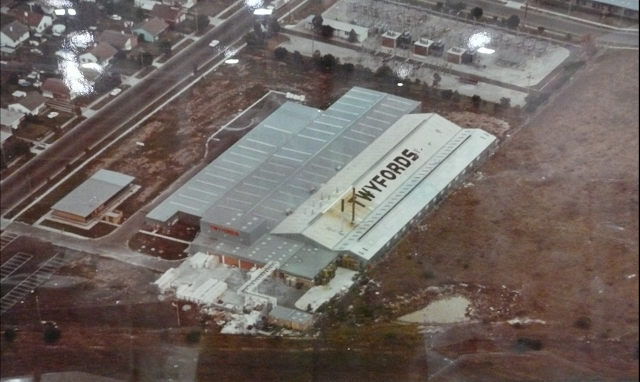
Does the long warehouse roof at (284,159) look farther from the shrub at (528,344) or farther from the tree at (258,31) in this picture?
the shrub at (528,344)

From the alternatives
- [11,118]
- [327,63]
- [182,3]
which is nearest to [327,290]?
[11,118]

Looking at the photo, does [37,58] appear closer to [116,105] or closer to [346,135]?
[116,105]

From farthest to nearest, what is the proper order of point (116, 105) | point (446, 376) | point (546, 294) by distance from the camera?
point (116, 105) < point (546, 294) < point (446, 376)

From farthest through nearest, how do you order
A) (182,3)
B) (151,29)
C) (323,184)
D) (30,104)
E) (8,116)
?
(182,3) < (151,29) < (30,104) < (8,116) < (323,184)

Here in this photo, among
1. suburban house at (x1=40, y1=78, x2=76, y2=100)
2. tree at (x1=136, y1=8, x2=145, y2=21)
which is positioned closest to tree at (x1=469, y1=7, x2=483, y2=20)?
tree at (x1=136, y1=8, x2=145, y2=21)

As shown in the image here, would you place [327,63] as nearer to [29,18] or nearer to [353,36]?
[353,36]

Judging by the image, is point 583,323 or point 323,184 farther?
point 323,184

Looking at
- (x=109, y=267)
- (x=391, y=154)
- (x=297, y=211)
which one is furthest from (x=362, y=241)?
(x=109, y=267)
